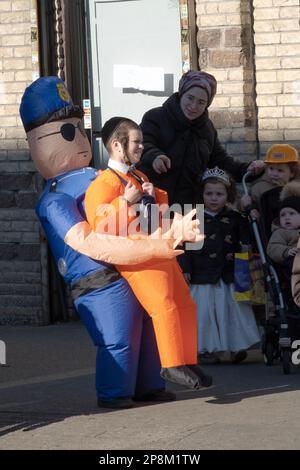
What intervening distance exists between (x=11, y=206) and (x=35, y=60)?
4.33 feet

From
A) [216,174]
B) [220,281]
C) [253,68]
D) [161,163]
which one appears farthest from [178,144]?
[253,68]

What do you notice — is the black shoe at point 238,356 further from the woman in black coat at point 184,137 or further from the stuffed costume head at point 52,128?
the stuffed costume head at point 52,128

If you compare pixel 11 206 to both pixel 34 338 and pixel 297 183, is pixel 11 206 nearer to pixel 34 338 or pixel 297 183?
pixel 34 338

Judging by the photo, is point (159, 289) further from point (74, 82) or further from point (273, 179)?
point (74, 82)

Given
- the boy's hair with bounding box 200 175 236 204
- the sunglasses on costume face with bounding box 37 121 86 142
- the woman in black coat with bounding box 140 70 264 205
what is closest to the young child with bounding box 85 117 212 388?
the sunglasses on costume face with bounding box 37 121 86 142

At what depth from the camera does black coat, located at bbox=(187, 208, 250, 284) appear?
32.9 feet

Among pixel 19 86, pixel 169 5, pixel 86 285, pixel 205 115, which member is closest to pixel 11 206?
pixel 19 86

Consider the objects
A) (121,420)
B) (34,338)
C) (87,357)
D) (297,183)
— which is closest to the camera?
(121,420)

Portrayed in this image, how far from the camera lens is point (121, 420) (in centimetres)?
780

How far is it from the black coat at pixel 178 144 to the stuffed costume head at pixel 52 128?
1.24 metres

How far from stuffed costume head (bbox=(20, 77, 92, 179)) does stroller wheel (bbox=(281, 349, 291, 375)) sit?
1.94 metres

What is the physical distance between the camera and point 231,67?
38.1ft

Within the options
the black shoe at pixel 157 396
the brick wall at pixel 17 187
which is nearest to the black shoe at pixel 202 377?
the black shoe at pixel 157 396

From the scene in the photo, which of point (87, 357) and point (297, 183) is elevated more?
point (297, 183)
